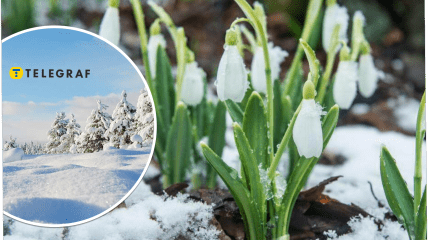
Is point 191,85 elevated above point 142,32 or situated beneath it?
situated beneath


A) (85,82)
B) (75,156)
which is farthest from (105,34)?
(75,156)

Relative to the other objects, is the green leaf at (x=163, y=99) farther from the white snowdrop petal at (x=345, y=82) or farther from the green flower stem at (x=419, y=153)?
the green flower stem at (x=419, y=153)

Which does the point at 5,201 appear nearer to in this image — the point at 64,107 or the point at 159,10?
the point at 64,107

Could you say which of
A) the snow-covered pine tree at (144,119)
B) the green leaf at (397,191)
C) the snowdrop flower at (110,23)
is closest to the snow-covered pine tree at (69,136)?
the snow-covered pine tree at (144,119)

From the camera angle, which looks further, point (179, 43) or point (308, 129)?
point (179, 43)

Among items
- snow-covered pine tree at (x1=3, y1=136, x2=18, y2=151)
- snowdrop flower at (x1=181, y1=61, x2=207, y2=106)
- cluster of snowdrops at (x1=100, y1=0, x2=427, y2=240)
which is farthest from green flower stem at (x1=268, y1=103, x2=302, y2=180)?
snow-covered pine tree at (x1=3, y1=136, x2=18, y2=151)

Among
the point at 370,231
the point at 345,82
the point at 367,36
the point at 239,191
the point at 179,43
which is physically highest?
the point at 367,36

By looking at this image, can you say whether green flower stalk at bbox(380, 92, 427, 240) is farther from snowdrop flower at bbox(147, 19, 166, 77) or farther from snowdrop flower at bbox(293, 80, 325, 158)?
snowdrop flower at bbox(147, 19, 166, 77)

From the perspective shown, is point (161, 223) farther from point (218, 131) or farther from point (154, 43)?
point (154, 43)

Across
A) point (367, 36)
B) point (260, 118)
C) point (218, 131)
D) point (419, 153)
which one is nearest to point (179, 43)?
point (218, 131)
